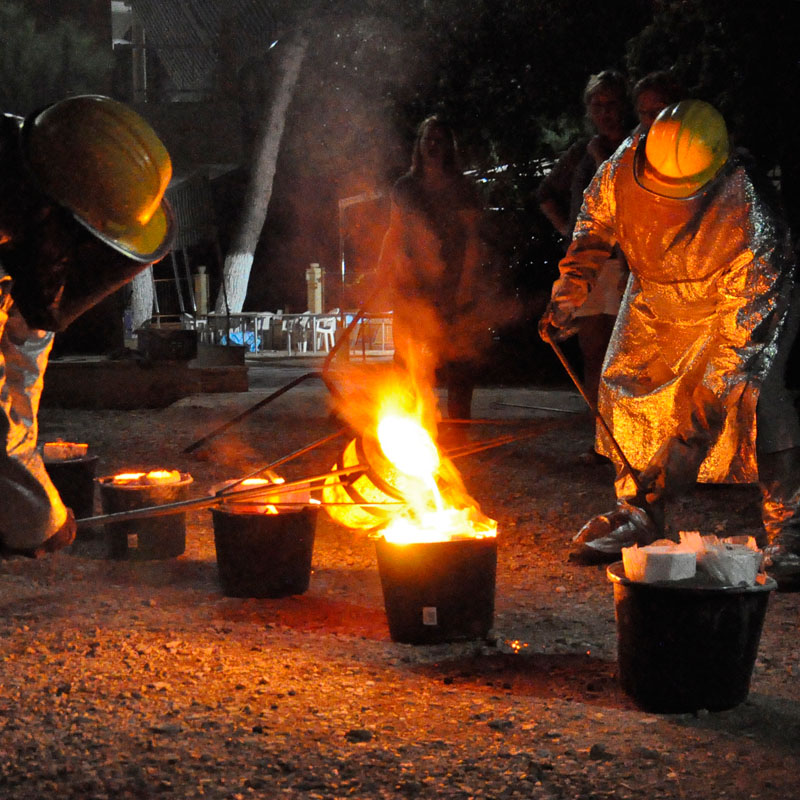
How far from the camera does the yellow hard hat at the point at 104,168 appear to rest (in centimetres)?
256

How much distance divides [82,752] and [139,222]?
1.32 meters

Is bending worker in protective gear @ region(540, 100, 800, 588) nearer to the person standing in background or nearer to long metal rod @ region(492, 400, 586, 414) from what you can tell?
the person standing in background

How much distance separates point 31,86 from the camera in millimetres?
17609

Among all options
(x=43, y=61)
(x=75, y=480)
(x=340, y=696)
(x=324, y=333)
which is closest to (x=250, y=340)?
(x=324, y=333)

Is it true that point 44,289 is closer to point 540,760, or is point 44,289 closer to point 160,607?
point 540,760

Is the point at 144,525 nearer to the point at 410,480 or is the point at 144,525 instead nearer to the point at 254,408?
the point at 254,408

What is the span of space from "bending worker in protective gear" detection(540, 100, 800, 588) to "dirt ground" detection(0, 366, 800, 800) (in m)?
0.46

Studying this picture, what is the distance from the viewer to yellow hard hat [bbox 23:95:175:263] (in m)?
2.56

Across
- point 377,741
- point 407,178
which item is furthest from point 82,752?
point 407,178

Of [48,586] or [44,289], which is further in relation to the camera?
[48,586]

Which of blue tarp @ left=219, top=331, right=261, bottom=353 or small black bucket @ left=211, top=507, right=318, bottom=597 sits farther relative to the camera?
blue tarp @ left=219, top=331, right=261, bottom=353

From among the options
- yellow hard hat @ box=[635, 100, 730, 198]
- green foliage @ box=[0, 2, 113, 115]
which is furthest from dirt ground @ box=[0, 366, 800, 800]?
green foliage @ box=[0, 2, 113, 115]

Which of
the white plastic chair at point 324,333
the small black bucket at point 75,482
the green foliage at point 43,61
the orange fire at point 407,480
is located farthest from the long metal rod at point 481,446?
the white plastic chair at point 324,333

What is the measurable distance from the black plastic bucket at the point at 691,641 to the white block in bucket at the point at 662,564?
3cm
